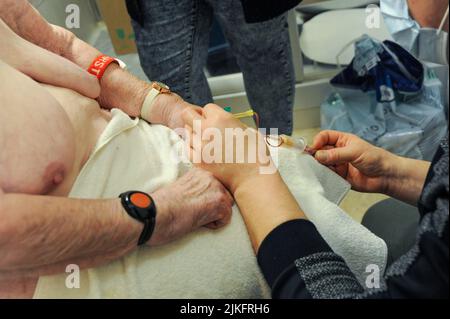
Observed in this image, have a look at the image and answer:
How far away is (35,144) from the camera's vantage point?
70cm

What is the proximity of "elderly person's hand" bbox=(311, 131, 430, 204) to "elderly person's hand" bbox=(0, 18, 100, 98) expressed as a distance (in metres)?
0.56

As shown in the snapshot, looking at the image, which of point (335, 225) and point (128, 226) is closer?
point (128, 226)

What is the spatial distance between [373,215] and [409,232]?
0.11m

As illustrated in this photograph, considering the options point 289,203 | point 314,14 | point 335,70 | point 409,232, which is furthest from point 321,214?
point 314,14

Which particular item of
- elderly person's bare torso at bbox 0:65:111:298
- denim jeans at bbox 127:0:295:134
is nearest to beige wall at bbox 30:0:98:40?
denim jeans at bbox 127:0:295:134

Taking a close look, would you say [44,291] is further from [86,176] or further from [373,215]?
[373,215]

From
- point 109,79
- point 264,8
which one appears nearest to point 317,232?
point 109,79

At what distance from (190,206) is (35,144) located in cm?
29

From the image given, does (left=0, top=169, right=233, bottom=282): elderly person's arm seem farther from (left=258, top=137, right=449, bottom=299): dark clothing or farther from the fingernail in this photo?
the fingernail

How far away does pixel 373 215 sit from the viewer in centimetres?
102

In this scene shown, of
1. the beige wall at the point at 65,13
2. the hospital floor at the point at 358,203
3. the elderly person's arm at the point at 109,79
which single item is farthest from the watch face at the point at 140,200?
the beige wall at the point at 65,13

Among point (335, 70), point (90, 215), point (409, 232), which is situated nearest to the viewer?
point (90, 215)

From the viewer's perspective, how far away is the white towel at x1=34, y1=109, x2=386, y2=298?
0.69m

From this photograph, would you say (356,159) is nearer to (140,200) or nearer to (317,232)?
(317,232)
